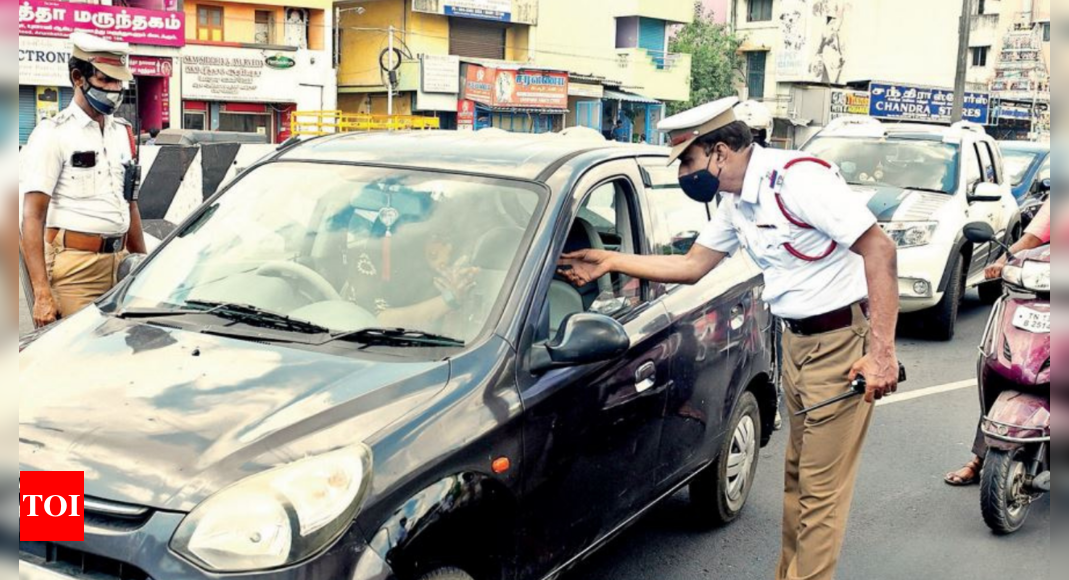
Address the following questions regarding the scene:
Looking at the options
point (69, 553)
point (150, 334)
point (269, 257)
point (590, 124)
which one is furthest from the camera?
point (590, 124)

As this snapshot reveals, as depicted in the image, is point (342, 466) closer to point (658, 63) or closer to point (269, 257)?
point (269, 257)

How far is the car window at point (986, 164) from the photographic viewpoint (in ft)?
36.5

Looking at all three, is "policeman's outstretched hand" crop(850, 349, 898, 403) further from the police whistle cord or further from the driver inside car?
the driver inside car

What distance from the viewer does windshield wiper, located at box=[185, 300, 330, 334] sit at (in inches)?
137

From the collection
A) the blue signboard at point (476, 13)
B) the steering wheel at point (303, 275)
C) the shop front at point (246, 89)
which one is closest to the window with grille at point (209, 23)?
the shop front at point (246, 89)

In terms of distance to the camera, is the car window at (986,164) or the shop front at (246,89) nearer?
the car window at (986,164)

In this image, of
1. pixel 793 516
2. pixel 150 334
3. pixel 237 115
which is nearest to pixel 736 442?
pixel 793 516

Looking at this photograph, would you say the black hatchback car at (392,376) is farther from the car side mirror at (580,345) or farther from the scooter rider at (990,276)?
the scooter rider at (990,276)

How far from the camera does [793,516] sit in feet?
14.2

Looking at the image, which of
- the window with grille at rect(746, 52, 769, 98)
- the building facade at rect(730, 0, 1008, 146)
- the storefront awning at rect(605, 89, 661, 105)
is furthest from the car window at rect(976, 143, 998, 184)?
the window with grille at rect(746, 52, 769, 98)

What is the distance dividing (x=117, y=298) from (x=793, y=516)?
269 centimetres

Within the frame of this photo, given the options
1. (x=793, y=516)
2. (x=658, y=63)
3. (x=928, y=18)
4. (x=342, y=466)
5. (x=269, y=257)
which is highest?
(x=928, y=18)

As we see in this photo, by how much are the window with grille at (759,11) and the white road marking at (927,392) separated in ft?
178

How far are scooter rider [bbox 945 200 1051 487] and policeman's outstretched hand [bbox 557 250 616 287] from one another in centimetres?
221
